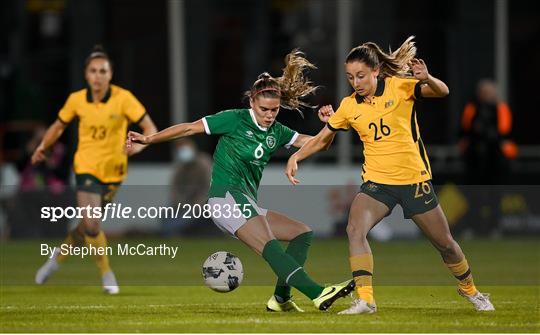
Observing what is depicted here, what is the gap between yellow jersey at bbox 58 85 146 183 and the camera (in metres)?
14.3

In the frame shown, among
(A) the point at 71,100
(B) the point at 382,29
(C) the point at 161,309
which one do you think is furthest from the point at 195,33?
(C) the point at 161,309

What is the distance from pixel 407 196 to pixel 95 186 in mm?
4144

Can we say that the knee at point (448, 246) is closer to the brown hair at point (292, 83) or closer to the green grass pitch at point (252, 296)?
the green grass pitch at point (252, 296)

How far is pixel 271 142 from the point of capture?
11.8 metres

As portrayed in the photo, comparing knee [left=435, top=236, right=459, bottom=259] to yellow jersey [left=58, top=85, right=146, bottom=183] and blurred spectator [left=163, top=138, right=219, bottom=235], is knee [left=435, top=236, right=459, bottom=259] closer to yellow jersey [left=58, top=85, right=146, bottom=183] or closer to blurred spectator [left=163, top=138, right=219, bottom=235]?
yellow jersey [left=58, top=85, right=146, bottom=183]

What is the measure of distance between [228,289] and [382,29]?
1429 cm

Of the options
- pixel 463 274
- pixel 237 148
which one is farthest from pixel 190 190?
pixel 463 274

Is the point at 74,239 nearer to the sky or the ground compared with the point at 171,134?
nearer to the ground

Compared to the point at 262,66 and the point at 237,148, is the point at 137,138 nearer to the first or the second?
the point at 237,148

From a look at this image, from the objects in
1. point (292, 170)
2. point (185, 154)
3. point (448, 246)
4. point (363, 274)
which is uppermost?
point (292, 170)

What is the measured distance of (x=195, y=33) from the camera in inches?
1014

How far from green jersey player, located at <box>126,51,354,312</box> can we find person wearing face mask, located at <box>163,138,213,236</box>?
10265 mm

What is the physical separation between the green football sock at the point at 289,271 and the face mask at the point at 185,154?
12.1 m

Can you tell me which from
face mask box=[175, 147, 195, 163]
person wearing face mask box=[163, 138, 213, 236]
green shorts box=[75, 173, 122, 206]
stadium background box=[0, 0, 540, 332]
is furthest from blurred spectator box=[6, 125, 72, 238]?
green shorts box=[75, 173, 122, 206]
